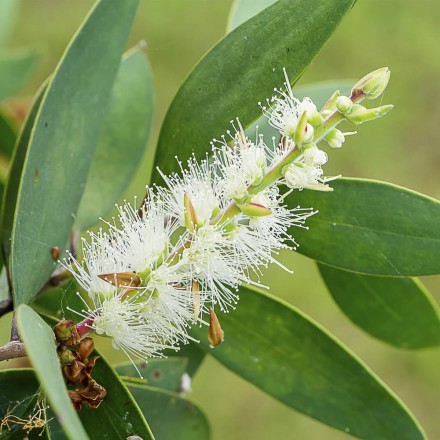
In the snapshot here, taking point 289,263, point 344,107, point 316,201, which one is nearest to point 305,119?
point 344,107

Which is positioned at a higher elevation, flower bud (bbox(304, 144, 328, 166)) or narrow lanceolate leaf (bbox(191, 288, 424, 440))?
flower bud (bbox(304, 144, 328, 166))

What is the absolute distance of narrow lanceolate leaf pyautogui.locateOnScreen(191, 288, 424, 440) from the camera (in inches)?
42.7

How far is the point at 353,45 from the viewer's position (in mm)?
3467

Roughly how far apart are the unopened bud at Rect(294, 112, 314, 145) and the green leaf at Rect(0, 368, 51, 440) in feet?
1.52

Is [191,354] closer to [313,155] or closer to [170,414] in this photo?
[170,414]

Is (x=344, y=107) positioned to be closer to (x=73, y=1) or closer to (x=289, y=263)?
(x=289, y=263)

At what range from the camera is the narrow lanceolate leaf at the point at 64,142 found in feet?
3.04

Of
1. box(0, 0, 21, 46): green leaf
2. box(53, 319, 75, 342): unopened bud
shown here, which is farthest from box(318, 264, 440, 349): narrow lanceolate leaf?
box(0, 0, 21, 46): green leaf

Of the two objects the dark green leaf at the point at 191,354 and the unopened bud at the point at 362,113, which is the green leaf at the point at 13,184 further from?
the unopened bud at the point at 362,113

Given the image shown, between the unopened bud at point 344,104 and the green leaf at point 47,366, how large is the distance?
412 mm

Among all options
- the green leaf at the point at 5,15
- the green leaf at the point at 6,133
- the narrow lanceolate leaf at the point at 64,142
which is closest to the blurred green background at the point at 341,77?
the green leaf at the point at 5,15

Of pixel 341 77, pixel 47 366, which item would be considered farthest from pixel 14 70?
pixel 341 77

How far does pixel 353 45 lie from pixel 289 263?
3.92 ft

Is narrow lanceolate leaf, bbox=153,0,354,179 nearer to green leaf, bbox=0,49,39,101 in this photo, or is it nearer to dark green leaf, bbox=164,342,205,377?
dark green leaf, bbox=164,342,205,377
